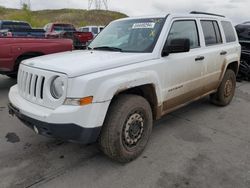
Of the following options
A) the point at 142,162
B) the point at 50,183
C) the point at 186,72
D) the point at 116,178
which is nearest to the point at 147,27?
the point at 186,72

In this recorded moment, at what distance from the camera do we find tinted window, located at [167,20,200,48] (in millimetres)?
3903

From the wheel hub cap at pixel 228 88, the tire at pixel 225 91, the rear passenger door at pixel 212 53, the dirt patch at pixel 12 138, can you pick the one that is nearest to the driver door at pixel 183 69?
the rear passenger door at pixel 212 53

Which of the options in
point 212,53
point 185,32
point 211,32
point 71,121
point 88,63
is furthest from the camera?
point 211,32

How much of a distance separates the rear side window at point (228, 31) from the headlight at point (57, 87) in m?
3.80

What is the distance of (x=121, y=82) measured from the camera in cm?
293

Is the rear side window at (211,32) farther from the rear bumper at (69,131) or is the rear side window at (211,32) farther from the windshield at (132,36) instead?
the rear bumper at (69,131)

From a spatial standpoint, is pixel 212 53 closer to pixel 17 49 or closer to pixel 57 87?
pixel 57 87

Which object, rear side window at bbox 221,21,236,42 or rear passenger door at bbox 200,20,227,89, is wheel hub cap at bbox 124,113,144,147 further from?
rear side window at bbox 221,21,236,42

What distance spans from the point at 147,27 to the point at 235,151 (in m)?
2.17

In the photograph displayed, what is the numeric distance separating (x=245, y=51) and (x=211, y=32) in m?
4.01

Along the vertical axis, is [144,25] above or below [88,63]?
above

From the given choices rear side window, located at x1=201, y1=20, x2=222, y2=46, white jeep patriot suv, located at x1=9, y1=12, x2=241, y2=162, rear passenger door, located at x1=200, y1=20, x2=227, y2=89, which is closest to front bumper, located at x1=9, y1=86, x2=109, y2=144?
white jeep patriot suv, located at x1=9, y1=12, x2=241, y2=162

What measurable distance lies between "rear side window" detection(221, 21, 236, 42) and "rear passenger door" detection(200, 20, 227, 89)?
30 centimetres

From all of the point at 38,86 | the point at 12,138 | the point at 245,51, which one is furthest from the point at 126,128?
the point at 245,51
